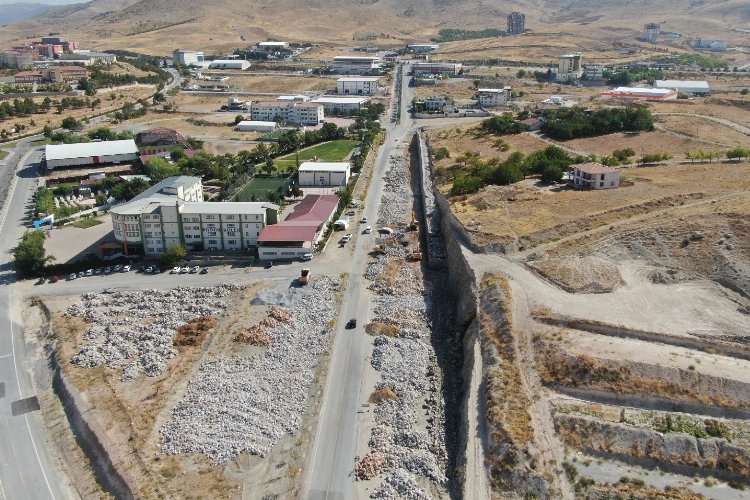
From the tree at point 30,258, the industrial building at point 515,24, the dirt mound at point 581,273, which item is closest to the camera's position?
the dirt mound at point 581,273

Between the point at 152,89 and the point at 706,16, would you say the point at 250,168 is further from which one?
the point at 706,16

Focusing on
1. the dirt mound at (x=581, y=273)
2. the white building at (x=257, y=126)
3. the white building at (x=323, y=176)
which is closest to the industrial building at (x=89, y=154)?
the white building at (x=257, y=126)

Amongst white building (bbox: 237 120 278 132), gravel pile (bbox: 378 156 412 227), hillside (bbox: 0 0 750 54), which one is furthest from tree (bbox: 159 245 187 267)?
hillside (bbox: 0 0 750 54)

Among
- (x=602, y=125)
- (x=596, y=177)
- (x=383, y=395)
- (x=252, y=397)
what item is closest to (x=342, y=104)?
(x=602, y=125)

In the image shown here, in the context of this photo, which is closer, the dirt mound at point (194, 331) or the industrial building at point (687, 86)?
the dirt mound at point (194, 331)

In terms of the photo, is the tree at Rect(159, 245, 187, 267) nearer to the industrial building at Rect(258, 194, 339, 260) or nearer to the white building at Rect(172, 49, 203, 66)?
the industrial building at Rect(258, 194, 339, 260)

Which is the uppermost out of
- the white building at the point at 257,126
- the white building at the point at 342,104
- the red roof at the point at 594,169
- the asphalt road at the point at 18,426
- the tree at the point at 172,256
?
the white building at the point at 342,104

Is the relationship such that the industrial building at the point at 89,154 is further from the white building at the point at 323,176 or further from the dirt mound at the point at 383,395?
the dirt mound at the point at 383,395
